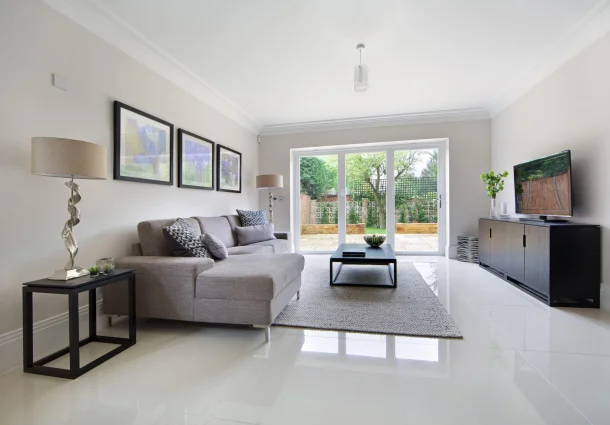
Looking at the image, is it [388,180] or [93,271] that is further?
[388,180]

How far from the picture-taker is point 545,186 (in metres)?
3.31

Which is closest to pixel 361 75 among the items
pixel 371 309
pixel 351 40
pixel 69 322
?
pixel 351 40

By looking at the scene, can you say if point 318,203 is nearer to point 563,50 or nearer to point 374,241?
point 374,241

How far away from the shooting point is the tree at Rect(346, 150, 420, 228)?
18.3 ft

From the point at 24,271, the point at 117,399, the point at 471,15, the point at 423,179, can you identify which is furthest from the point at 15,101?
the point at 423,179

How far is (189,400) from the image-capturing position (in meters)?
1.45

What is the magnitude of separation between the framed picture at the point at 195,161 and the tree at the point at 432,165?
386cm

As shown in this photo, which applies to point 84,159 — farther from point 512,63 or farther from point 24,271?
point 512,63

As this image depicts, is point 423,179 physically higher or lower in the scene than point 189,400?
higher

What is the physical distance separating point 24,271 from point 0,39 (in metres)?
1.43

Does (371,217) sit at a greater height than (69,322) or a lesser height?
greater

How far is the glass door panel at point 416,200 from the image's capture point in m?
5.49

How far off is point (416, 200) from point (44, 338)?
5.36m

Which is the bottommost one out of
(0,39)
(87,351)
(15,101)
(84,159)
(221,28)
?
(87,351)
